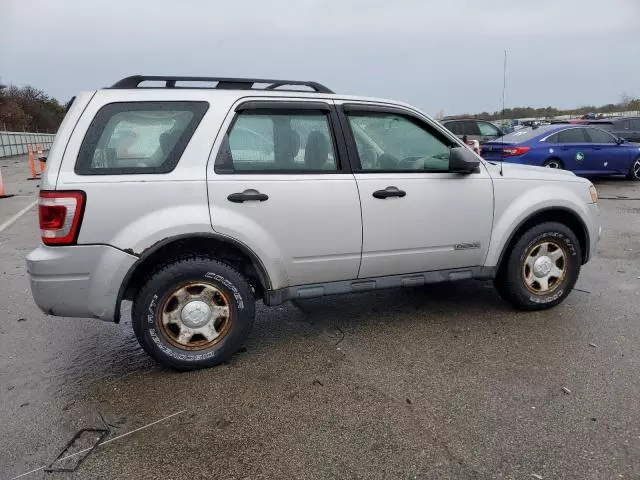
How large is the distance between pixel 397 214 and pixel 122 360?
228 centimetres

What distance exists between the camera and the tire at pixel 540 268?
4.43 meters

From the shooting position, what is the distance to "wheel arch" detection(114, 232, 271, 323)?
3373mm

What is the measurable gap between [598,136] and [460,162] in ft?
36.8

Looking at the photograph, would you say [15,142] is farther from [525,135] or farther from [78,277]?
[78,277]

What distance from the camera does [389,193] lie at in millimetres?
3893

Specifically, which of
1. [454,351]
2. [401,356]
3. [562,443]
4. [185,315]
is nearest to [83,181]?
[185,315]

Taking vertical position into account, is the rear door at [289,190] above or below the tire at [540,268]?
above

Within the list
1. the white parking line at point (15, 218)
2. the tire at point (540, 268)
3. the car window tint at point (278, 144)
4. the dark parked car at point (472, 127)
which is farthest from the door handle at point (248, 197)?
the dark parked car at point (472, 127)

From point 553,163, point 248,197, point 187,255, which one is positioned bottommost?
point 553,163

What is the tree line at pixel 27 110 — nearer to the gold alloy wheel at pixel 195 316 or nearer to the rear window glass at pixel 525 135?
the rear window glass at pixel 525 135

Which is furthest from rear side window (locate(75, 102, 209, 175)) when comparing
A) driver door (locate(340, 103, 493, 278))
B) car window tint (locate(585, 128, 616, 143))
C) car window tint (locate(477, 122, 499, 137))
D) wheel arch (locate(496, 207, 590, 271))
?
car window tint (locate(477, 122, 499, 137))

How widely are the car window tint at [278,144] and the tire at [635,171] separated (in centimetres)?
1296

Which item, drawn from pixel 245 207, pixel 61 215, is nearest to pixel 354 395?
pixel 245 207

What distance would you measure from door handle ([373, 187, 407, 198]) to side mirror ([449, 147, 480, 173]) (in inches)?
18.0
